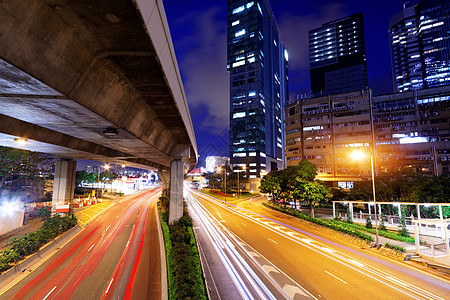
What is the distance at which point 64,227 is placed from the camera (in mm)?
24141

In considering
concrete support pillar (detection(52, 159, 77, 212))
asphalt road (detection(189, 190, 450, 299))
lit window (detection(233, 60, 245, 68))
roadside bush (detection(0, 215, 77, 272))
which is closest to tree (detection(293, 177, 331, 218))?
asphalt road (detection(189, 190, 450, 299))

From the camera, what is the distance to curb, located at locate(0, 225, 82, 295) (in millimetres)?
13289

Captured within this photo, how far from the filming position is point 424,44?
123875 millimetres

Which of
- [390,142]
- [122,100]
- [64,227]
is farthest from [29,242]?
[390,142]

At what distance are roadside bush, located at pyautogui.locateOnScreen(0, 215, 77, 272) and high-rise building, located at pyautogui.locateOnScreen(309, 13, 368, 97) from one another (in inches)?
6481

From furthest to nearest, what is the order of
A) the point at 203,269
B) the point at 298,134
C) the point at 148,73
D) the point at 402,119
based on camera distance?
the point at 298,134
the point at 402,119
the point at 203,269
the point at 148,73

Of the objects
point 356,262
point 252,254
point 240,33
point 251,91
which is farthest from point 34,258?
point 240,33

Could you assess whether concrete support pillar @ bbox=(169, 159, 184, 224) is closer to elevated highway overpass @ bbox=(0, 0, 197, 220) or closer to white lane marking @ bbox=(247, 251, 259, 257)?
white lane marking @ bbox=(247, 251, 259, 257)

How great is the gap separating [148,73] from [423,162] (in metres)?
85.1

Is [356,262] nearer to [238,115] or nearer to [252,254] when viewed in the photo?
[252,254]

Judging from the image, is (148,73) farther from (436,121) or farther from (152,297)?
(436,121)

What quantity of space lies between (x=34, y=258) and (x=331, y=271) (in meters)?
22.8

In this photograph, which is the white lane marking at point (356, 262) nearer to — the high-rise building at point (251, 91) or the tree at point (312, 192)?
the tree at point (312, 192)

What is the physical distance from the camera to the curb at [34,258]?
43.6ft
